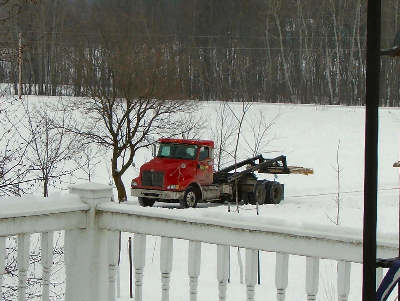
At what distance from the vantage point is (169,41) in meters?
53.1

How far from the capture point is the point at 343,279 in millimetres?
3256

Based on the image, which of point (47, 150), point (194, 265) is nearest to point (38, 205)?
point (194, 265)

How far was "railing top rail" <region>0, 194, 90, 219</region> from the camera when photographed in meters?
3.64

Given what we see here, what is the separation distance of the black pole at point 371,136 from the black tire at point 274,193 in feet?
77.5

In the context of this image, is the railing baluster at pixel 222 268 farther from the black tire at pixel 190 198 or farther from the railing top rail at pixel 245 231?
the black tire at pixel 190 198

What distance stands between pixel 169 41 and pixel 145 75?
23.8 metres

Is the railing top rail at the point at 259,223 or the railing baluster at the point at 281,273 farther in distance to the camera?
the railing baluster at the point at 281,273

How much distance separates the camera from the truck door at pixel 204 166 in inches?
937

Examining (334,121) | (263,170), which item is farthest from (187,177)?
(334,121)

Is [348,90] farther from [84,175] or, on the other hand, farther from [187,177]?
[187,177]

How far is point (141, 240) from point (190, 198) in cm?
1984

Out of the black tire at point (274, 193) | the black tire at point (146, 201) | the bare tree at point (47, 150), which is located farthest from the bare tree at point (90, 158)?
the black tire at point (274, 193)

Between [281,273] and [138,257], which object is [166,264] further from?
[281,273]

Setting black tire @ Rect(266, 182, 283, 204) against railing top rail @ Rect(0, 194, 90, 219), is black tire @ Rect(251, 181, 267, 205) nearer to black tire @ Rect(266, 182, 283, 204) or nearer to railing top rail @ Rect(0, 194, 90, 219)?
black tire @ Rect(266, 182, 283, 204)
